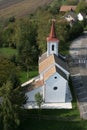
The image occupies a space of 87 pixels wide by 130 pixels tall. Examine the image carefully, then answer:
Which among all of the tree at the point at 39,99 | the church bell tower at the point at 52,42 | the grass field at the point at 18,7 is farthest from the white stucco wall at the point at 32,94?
the grass field at the point at 18,7

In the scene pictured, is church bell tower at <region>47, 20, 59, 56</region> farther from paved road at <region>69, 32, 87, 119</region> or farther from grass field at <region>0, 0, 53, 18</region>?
grass field at <region>0, 0, 53, 18</region>

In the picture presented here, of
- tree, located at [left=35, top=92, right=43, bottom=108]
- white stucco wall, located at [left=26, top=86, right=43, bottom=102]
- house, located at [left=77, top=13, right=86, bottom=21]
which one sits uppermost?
tree, located at [left=35, top=92, right=43, bottom=108]

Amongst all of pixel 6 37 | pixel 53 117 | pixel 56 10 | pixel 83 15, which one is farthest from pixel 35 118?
pixel 56 10

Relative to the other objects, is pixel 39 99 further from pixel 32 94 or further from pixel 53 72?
pixel 53 72

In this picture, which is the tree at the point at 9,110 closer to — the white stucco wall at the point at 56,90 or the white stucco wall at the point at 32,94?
the white stucco wall at the point at 32,94

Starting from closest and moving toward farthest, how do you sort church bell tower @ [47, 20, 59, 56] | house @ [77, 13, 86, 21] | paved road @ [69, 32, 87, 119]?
paved road @ [69, 32, 87, 119] → church bell tower @ [47, 20, 59, 56] → house @ [77, 13, 86, 21]

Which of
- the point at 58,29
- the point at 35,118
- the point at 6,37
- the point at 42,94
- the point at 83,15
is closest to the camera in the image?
the point at 35,118

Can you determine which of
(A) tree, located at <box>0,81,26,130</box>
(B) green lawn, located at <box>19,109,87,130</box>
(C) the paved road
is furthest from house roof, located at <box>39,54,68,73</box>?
(A) tree, located at <box>0,81,26,130</box>

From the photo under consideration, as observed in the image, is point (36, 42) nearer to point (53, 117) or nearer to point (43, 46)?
point (43, 46)
